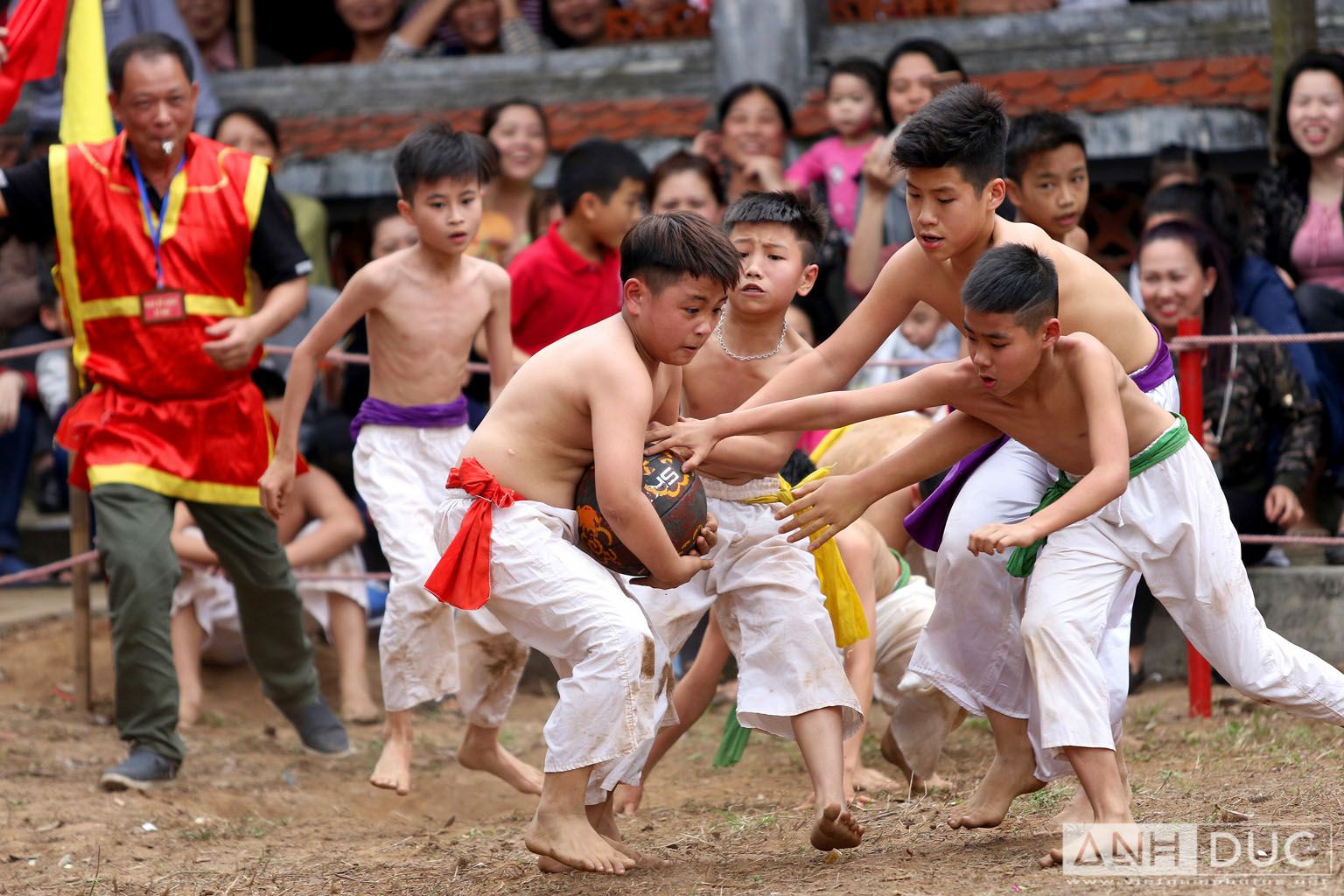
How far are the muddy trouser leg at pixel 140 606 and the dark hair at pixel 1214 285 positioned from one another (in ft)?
12.5

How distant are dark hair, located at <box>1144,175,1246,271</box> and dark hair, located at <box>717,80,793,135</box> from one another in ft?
5.47

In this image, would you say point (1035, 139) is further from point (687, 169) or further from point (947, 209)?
point (687, 169)

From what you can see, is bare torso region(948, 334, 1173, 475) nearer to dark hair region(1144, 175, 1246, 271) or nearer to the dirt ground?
the dirt ground

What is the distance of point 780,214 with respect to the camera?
4645mm

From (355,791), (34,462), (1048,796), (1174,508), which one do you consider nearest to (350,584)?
(355,791)

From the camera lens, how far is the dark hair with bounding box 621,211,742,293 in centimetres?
399

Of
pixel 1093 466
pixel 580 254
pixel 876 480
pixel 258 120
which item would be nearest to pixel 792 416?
pixel 876 480

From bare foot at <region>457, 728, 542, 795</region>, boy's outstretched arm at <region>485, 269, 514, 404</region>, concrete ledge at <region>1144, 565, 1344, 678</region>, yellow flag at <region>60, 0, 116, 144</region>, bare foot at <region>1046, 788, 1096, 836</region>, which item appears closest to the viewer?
bare foot at <region>1046, 788, 1096, 836</region>

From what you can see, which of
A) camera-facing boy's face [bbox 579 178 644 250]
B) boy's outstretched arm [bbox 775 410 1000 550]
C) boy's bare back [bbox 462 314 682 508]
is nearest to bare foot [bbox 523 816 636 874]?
boy's bare back [bbox 462 314 682 508]

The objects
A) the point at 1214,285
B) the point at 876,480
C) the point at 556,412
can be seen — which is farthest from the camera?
the point at 1214,285

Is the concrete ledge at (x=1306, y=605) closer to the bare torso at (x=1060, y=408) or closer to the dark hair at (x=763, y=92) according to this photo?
the bare torso at (x=1060, y=408)

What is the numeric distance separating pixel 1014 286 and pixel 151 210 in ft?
10.5

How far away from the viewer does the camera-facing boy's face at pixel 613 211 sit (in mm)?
6691

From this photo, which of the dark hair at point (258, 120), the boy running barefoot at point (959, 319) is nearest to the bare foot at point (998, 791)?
the boy running barefoot at point (959, 319)
